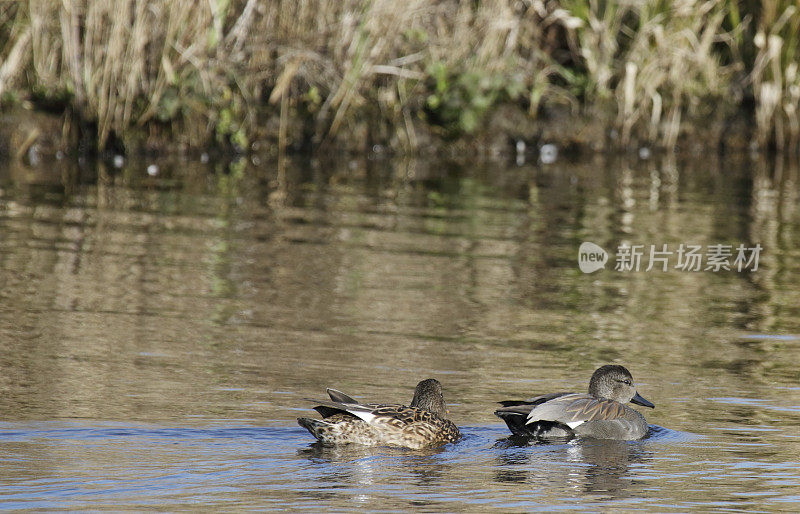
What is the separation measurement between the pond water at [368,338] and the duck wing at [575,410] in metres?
0.15

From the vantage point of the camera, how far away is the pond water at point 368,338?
5.69m

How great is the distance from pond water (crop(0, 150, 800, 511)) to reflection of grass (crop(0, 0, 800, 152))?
5.70 ft

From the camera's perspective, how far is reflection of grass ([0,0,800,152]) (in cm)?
1734

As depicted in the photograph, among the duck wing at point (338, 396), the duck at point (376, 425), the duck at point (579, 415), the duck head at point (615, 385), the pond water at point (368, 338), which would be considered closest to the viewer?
the pond water at point (368, 338)

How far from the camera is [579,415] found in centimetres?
652

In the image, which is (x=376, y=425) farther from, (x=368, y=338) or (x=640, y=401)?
(x=368, y=338)

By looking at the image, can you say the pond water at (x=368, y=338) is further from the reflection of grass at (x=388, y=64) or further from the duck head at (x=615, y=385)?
the reflection of grass at (x=388, y=64)

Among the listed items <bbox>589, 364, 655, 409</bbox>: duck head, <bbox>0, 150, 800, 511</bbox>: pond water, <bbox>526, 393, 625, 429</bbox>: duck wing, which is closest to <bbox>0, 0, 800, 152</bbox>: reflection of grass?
<bbox>0, 150, 800, 511</bbox>: pond water

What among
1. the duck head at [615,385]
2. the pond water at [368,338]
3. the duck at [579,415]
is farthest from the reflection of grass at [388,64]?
the duck at [579,415]

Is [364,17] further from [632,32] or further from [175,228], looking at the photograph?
[175,228]

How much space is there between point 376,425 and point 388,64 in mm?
13159

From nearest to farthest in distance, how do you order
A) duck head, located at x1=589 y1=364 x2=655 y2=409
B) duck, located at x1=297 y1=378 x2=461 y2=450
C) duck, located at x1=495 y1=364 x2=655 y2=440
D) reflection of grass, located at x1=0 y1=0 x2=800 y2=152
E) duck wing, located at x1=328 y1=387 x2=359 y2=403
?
duck, located at x1=297 y1=378 x2=461 y2=450
duck wing, located at x1=328 y1=387 x2=359 y2=403
duck, located at x1=495 y1=364 x2=655 y2=440
duck head, located at x1=589 y1=364 x2=655 y2=409
reflection of grass, located at x1=0 y1=0 x2=800 y2=152

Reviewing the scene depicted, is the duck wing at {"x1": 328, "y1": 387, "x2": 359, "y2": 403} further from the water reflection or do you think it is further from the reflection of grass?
the reflection of grass

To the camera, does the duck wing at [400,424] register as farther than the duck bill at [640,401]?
No
